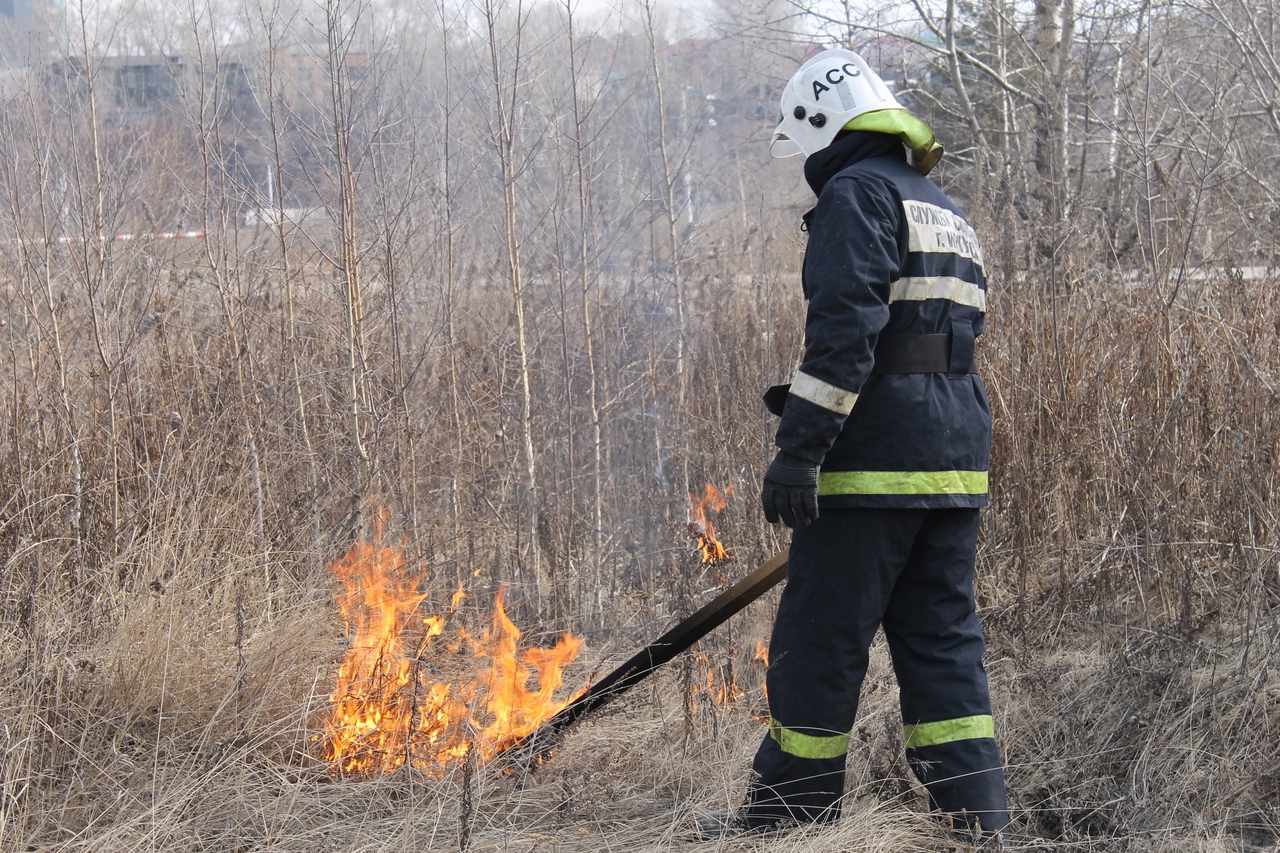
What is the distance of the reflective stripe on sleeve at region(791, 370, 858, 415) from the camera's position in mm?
2463

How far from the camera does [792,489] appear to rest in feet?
8.21

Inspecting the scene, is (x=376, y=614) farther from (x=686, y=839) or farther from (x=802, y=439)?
(x=802, y=439)

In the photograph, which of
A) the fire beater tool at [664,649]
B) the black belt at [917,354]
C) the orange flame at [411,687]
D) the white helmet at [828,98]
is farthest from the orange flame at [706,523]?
the white helmet at [828,98]

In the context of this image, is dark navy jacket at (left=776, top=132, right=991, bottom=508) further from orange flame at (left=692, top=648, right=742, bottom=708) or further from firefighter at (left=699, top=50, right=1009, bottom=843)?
orange flame at (left=692, top=648, right=742, bottom=708)

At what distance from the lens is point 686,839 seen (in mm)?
2713

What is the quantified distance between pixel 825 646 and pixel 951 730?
41 centimetres

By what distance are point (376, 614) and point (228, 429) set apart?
128 centimetres

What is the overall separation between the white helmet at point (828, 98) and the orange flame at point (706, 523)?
1.54 metres

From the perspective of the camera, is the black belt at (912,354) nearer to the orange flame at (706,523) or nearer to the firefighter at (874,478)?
the firefighter at (874,478)

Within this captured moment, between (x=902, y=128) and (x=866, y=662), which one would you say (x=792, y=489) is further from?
(x=902, y=128)

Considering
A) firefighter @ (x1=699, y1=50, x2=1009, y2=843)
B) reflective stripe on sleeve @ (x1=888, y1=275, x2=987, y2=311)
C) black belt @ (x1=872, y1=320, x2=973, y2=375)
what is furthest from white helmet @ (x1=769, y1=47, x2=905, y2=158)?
black belt @ (x1=872, y1=320, x2=973, y2=375)

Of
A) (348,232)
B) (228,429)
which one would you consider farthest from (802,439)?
(228,429)

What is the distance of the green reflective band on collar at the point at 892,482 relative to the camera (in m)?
2.54

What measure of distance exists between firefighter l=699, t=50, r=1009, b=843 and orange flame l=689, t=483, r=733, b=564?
1.09m
